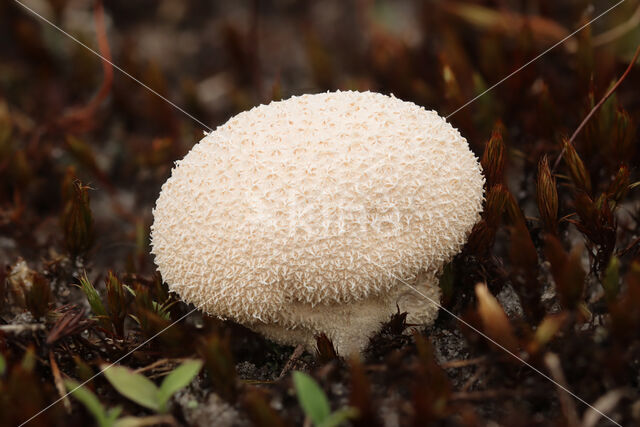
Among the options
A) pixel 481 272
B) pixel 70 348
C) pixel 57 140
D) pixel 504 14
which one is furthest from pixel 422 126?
pixel 57 140

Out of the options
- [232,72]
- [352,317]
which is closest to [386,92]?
[232,72]

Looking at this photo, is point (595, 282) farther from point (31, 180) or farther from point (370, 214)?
point (31, 180)

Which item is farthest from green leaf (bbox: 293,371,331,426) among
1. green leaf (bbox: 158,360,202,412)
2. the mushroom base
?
the mushroom base

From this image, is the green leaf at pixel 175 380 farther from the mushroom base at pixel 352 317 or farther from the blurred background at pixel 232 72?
the blurred background at pixel 232 72

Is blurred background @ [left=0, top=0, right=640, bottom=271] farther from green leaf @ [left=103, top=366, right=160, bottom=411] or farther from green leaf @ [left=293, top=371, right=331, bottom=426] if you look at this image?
green leaf @ [left=293, top=371, right=331, bottom=426]

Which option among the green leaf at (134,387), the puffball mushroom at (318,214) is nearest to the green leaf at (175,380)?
the green leaf at (134,387)
